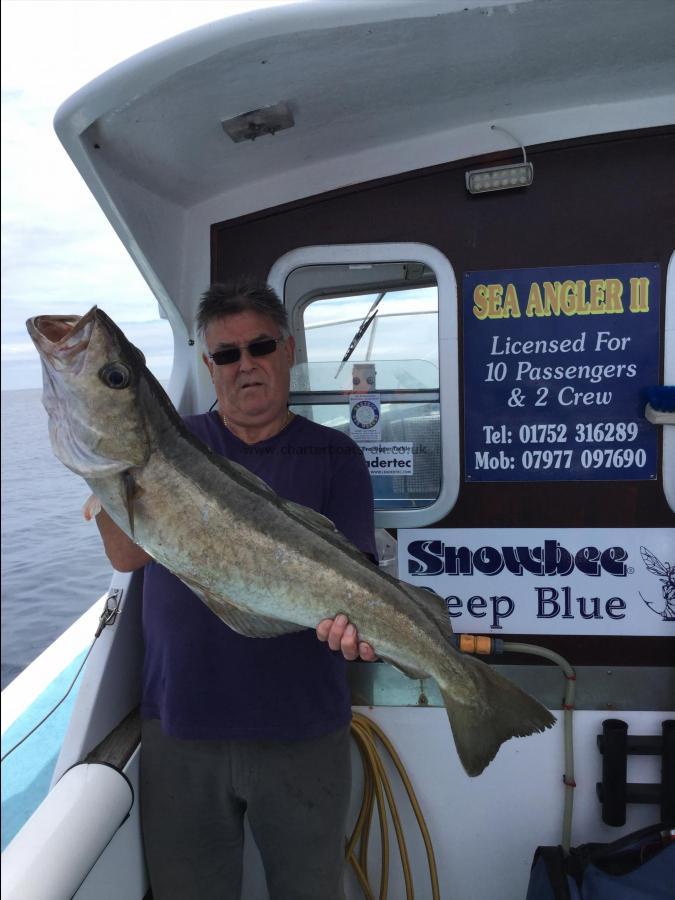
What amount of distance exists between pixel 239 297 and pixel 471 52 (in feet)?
4.05

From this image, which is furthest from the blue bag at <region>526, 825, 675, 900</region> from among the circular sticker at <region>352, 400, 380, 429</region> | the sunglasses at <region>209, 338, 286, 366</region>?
the sunglasses at <region>209, 338, 286, 366</region>

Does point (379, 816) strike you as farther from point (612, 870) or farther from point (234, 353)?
point (234, 353)

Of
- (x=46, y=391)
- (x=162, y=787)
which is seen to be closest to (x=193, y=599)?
(x=162, y=787)

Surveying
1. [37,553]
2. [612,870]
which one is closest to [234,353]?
[612,870]

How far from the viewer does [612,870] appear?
267 cm

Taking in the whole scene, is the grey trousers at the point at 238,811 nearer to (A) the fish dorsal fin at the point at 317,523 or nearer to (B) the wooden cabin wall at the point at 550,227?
(A) the fish dorsal fin at the point at 317,523

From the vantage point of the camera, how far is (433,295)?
316cm

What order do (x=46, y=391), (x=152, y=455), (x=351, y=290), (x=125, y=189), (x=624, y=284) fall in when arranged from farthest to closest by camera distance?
(x=351, y=290) → (x=624, y=284) → (x=125, y=189) → (x=152, y=455) → (x=46, y=391)

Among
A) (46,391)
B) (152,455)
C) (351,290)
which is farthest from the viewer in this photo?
(351,290)

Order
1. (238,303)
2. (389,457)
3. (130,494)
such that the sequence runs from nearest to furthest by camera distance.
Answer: (130,494) < (238,303) < (389,457)

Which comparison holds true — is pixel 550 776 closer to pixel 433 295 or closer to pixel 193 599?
pixel 193 599

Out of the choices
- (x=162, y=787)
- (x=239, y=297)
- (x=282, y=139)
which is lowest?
(x=162, y=787)

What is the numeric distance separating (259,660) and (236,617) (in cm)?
62

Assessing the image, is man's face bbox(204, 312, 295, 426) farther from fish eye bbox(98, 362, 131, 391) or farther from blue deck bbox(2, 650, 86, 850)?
blue deck bbox(2, 650, 86, 850)
